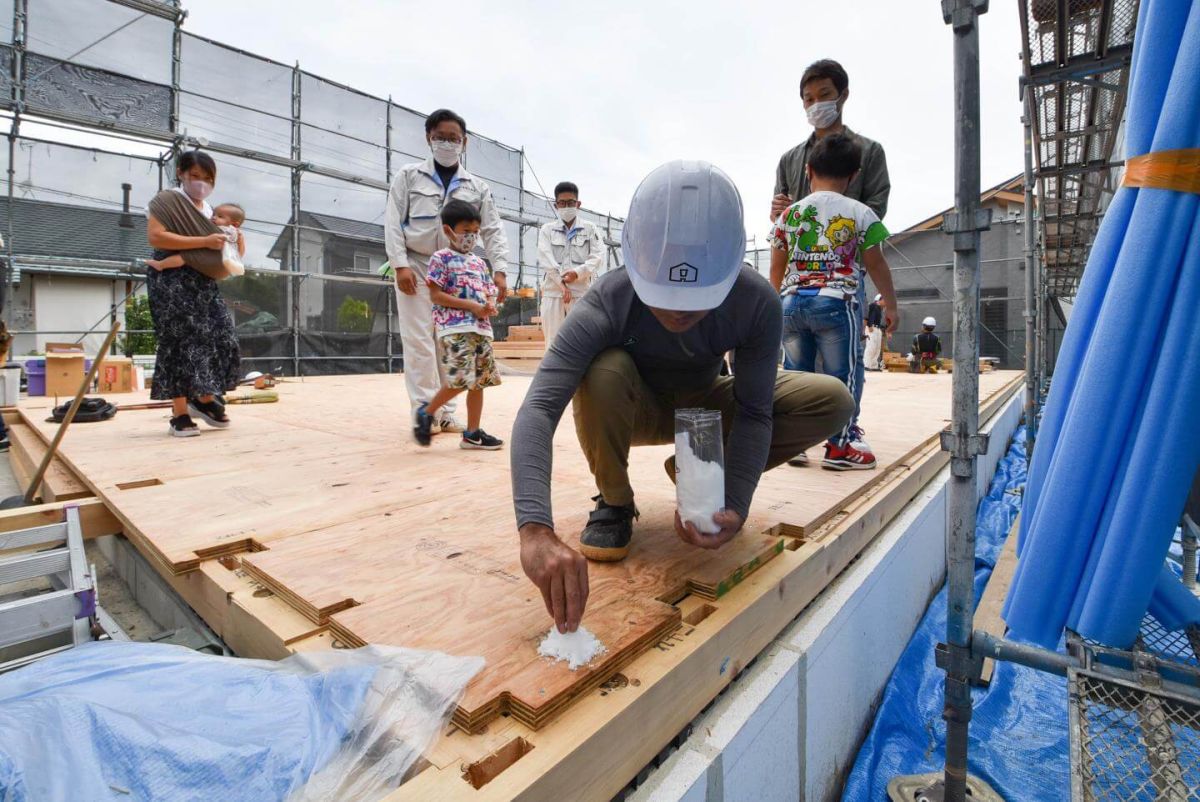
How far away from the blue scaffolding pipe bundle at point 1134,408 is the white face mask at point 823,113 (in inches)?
54.6

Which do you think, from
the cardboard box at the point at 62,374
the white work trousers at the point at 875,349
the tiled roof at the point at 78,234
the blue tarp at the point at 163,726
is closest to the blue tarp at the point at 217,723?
the blue tarp at the point at 163,726

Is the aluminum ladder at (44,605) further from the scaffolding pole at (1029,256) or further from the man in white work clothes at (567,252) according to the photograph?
the scaffolding pole at (1029,256)

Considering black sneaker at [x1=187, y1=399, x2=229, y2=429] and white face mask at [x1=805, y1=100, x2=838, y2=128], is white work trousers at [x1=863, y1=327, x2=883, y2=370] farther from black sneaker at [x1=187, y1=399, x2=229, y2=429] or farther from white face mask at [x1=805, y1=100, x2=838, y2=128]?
black sneaker at [x1=187, y1=399, x2=229, y2=429]

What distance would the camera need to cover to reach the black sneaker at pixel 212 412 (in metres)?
3.04

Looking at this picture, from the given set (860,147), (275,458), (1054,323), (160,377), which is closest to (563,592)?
(275,458)

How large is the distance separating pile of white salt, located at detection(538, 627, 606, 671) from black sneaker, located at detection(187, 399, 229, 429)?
2928mm

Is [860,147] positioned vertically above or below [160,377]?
above

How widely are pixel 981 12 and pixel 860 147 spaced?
1082 mm

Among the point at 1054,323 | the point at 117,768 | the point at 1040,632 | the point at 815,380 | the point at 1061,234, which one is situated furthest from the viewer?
the point at 1054,323

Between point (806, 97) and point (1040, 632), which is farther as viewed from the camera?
point (806, 97)

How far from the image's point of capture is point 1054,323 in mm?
15703

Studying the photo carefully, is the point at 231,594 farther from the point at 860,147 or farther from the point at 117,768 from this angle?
the point at 860,147

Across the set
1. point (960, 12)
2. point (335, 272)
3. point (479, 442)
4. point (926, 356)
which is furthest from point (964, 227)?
point (926, 356)

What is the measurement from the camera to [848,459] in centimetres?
216
